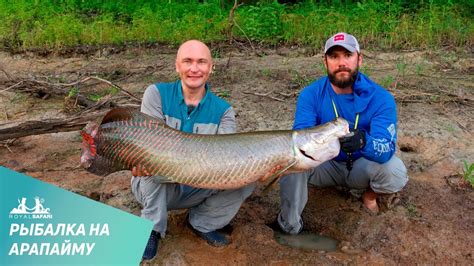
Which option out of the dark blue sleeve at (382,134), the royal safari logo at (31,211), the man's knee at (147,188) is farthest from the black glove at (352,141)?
the royal safari logo at (31,211)

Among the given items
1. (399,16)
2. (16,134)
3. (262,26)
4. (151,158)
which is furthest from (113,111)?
(399,16)

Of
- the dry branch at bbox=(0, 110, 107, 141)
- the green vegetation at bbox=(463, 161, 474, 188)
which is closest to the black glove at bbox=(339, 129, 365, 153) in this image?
the green vegetation at bbox=(463, 161, 474, 188)

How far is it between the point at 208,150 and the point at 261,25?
18.2 feet

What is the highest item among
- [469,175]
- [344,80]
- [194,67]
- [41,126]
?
[194,67]

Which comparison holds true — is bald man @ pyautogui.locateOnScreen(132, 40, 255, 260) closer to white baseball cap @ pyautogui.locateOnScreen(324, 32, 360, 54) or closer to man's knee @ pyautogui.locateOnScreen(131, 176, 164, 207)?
man's knee @ pyautogui.locateOnScreen(131, 176, 164, 207)

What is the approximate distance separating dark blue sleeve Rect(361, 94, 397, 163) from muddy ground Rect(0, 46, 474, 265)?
1.96 feet

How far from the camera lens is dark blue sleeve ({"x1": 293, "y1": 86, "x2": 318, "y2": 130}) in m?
3.27

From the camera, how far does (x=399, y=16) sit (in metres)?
8.35

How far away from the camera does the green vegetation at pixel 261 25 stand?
7.44m

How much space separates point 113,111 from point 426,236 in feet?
7.04

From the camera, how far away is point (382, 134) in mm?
3068

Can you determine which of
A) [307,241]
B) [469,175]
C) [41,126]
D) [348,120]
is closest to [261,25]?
[41,126]

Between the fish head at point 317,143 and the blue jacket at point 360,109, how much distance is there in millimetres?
363

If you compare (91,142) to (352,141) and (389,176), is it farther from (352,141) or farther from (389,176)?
(389,176)
